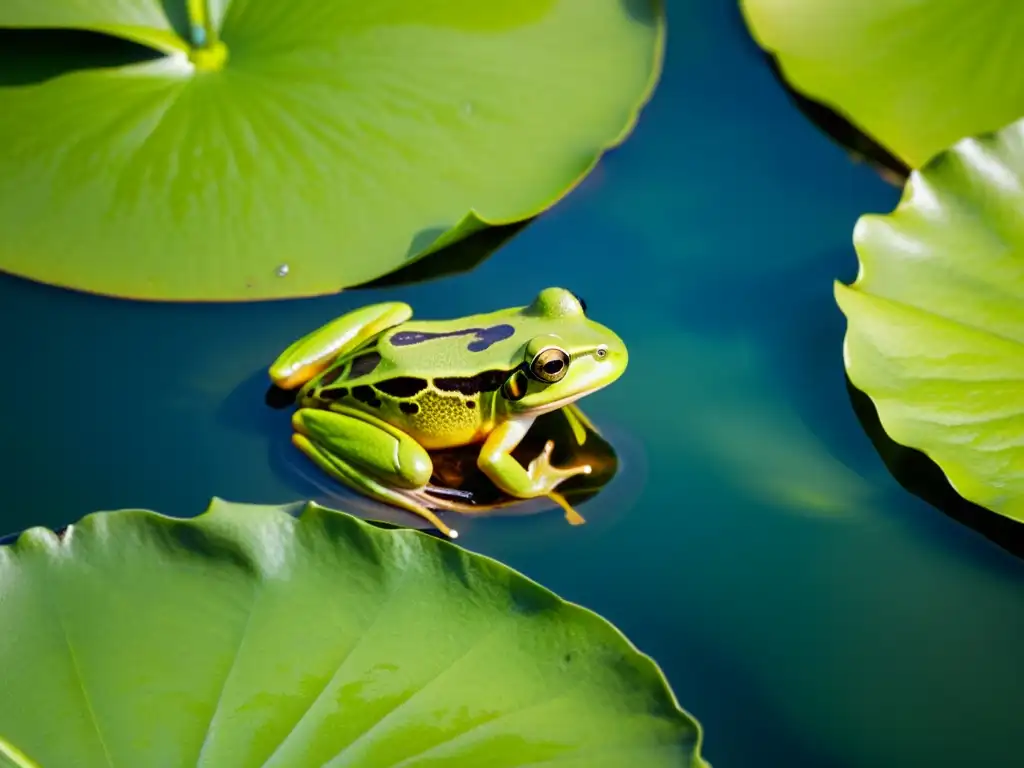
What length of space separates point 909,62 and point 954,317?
812mm

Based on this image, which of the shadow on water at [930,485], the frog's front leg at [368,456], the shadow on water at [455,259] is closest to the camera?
the shadow on water at [930,485]

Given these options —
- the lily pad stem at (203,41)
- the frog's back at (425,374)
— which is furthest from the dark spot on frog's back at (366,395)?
the lily pad stem at (203,41)

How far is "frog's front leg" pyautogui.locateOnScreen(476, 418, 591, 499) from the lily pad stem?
3.78 feet

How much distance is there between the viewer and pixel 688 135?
8.20ft

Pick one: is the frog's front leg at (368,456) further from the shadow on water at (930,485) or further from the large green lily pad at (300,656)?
the shadow on water at (930,485)

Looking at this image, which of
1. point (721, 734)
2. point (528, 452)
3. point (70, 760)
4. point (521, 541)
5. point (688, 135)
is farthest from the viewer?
point (688, 135)

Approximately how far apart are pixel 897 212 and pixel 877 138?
0.43 meters

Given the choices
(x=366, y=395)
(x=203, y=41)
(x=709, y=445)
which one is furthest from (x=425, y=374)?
(x=203, y=41)

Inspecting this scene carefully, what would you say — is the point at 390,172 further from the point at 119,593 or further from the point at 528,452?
the point at 119,593

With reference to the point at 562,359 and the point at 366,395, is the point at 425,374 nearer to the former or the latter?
the point at 366,395

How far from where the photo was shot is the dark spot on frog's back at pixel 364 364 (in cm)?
200

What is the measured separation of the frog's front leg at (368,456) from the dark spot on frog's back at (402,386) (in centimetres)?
9

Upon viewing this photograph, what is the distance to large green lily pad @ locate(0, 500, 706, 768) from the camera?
1342 millimetres

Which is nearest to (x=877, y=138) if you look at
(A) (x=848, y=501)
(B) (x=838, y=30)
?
(B) (x=838, y=30)
